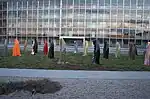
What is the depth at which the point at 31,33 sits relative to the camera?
7312 cm

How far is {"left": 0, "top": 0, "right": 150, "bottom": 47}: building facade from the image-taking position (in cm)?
6844

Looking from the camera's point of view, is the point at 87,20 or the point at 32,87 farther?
the point at 87,20

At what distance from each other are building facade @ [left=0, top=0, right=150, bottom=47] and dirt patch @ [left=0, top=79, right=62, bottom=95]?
186 feet

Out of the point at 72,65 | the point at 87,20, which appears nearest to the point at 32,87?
the point at 72,65

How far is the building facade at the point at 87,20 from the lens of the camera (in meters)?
68.4

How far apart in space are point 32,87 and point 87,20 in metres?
60.0

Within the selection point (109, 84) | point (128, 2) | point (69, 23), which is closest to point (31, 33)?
point (69, 23)

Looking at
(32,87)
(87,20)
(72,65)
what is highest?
(87,20)

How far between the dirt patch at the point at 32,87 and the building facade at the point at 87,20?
56607 millimetres

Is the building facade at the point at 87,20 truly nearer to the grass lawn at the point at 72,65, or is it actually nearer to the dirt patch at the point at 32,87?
the grass lawn at the point at 72,65

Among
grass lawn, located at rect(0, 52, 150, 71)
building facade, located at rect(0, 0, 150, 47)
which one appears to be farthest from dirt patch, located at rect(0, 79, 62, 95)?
building facade, located at rect(0, 0, 150, 47)

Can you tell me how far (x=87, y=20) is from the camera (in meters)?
69.8

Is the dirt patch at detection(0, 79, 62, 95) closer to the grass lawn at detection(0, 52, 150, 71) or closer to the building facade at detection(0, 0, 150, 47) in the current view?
the grass lawn at detection(0, 52, 150, 71)

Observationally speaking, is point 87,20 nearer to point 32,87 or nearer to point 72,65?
point 72,65
